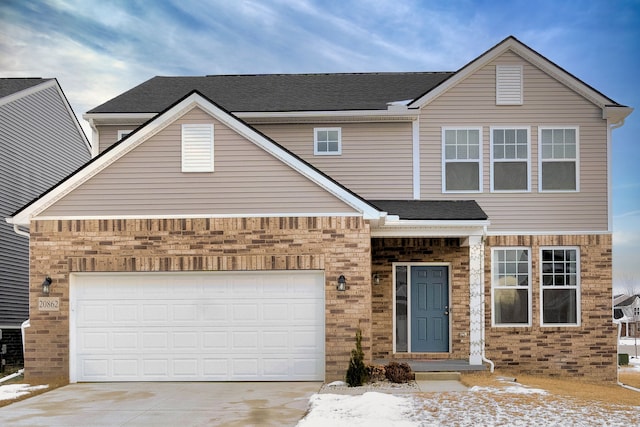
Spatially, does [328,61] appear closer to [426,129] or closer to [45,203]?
[426,129]

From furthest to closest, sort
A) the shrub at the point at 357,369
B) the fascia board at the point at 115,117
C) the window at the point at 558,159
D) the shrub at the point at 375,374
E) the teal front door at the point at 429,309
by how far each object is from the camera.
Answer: the fascia board at the point at 115,117 → the window at the point at 558,159 → the teal front door at the point at 429,309 → the shrub at the point at 375,374 → the shrub at the point at 357,369

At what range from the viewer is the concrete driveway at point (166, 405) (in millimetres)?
10430

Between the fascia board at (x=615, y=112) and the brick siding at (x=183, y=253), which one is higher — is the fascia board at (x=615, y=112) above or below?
above

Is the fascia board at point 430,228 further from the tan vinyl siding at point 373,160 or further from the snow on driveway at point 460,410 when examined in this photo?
the snow on driveway at point 460,410

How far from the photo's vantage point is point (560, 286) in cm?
1698

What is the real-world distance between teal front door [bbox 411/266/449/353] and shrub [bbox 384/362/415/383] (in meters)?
2.91

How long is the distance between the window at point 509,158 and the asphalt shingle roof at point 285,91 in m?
2.11

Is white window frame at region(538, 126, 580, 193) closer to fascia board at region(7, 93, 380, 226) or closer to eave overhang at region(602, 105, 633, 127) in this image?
eave overhang at region(602, 105, 633, 127)

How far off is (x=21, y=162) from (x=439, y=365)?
13385 millimetres

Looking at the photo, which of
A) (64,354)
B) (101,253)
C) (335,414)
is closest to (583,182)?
(335,414)

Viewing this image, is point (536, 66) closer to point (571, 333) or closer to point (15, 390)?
point (571, 333)

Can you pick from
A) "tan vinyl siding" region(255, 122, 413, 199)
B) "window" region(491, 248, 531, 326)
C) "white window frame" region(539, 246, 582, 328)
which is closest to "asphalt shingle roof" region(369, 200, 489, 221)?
"tan vinyl siding" region(255, 122, 413, 199)

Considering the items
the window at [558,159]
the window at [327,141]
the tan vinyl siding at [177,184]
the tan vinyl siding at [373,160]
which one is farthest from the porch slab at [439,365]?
the window at [327,141]

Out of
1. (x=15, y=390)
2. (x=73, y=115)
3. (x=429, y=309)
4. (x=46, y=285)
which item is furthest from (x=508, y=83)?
(x=73, y=115)
